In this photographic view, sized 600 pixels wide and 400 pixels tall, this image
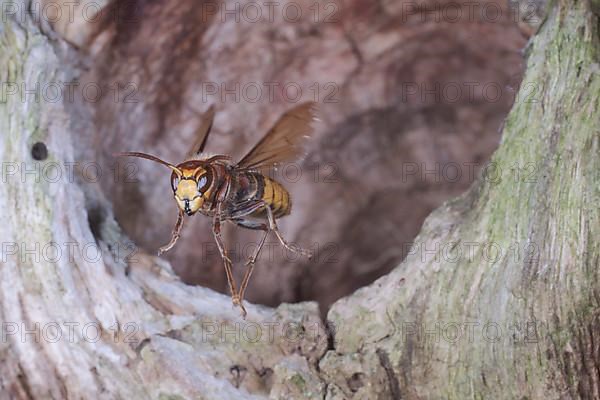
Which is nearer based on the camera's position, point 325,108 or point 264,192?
point 264,192

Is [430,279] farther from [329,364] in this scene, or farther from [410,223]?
[410,223]

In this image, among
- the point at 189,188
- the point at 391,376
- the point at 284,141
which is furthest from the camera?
the point at 284,141

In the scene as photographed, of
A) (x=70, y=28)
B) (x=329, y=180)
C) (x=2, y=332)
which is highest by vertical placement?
(x=70, y=28)

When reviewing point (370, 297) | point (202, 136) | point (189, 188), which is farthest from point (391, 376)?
point (202, 136)

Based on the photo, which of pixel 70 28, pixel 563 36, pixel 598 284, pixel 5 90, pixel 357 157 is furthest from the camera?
pixel 357 157

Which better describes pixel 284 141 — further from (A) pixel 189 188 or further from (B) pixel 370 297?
(B) pixel 370 297

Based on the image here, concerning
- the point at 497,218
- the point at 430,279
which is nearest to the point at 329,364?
the point at 430,279

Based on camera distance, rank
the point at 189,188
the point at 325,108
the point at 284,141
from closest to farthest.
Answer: the point at 189,188
the point at 284,141
the point at 325,108
